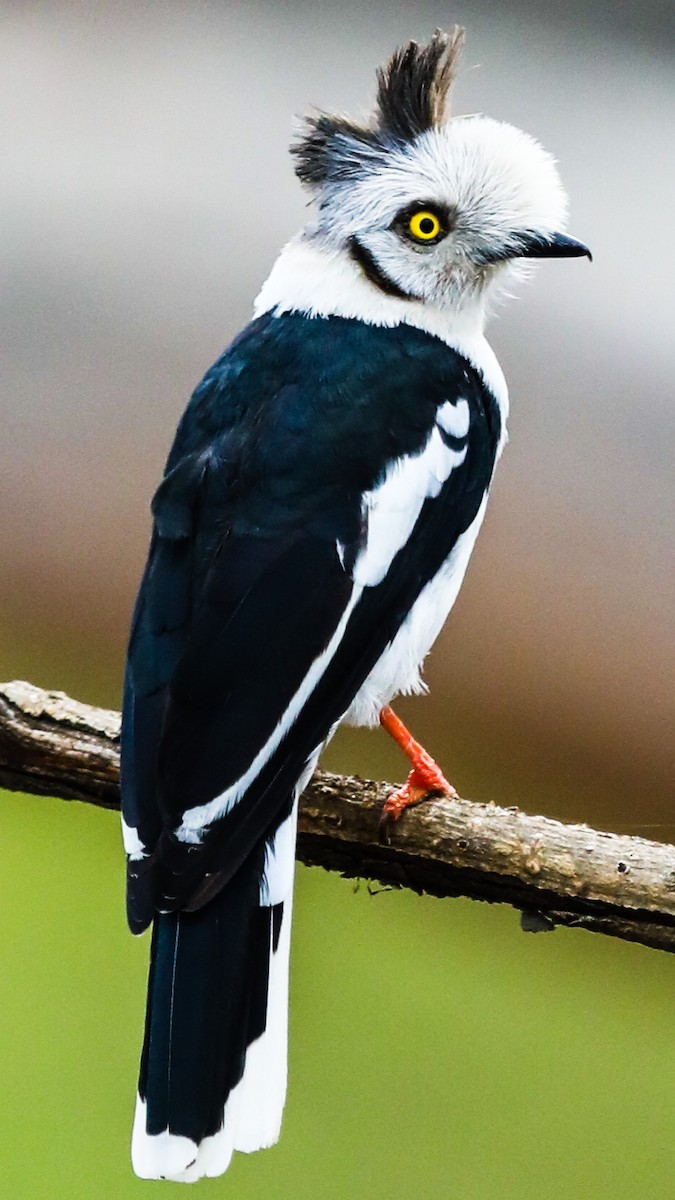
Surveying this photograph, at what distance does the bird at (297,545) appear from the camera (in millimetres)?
947

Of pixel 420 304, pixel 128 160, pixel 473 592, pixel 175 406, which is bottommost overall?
pixel 473 592

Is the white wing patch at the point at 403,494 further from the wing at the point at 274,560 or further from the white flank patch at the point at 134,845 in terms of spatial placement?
the white flank patch at the point at 134,845

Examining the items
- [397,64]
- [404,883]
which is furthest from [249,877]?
[397,64]

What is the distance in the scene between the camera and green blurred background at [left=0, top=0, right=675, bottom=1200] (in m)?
1.33

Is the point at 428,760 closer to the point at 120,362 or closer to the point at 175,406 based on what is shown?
the point at 175,406

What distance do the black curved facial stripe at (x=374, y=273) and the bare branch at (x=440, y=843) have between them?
1.70 ft

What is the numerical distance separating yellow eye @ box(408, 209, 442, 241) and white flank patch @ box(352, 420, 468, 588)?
8.5 inches

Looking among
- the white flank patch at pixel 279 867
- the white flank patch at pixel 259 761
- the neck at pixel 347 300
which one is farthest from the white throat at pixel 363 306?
the white flank patch at pixel 279 867

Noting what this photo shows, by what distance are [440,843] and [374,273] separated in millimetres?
601

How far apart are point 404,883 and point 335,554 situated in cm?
38

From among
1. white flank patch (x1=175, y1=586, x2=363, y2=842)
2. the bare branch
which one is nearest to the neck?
white flank patch (x1=175, y1=586, x2=363, y2=842)

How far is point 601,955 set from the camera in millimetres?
1389

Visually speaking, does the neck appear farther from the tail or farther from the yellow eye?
the tail

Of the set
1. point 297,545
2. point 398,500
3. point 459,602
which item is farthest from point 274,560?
point 459,602
